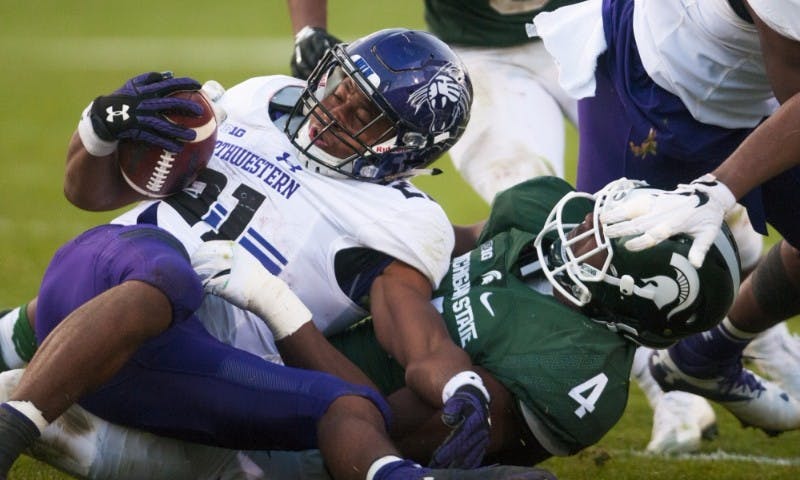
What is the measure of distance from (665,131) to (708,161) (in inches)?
6.0

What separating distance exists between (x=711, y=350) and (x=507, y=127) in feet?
3.41

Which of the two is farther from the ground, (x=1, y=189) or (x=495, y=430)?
(x=495, y=430)

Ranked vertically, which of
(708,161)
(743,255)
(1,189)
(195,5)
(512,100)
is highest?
(708,161)

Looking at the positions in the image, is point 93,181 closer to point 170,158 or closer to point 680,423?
point 170,158

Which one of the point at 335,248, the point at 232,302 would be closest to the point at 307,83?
the point at 335,248

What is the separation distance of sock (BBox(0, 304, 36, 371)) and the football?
608 mm

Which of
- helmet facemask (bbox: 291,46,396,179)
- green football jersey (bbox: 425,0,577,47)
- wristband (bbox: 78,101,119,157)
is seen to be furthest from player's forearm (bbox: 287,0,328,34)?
wristband (bbox: 78,101,119,157)

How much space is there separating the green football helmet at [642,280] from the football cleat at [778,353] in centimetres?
150

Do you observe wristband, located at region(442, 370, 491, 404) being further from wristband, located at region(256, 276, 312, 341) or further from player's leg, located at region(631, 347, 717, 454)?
player's leg, located at region(631, 347, 717, 454)

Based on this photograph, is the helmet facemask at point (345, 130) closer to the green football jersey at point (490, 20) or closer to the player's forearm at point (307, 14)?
the player's forearm at point (307, 14)

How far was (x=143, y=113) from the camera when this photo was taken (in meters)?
3.35

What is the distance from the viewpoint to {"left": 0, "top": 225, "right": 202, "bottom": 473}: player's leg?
2959 millimetres

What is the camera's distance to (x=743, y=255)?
15.1ft

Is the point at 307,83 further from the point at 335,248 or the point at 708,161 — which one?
the point at 708,161
